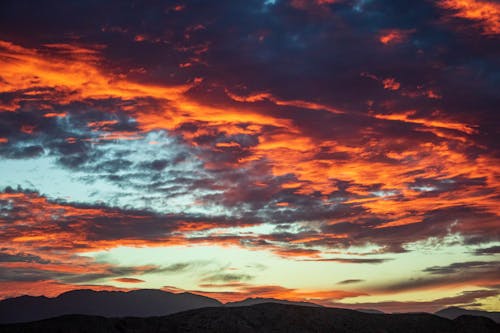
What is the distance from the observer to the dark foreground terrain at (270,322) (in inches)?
3110

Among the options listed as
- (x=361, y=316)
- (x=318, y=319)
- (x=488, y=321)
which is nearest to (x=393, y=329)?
(x=361, y=316)

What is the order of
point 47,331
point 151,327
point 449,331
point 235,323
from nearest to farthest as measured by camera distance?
point 47,331, point 151,327, point 235,323, point 449,331

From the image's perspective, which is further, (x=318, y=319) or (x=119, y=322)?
(x=318, y=319)

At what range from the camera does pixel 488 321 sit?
9781cm

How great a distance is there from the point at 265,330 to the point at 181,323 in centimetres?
1305

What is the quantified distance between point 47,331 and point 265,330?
1259 inches

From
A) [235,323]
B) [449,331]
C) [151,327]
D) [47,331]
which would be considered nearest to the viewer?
[47,331]

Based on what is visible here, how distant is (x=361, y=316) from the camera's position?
94.4 m

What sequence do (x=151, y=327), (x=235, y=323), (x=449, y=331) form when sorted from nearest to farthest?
(x=151, y=327) → (x=235, y=323) → (x=449, y=331)

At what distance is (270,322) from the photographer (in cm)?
8894

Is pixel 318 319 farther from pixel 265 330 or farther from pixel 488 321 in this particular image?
pixel 488 321

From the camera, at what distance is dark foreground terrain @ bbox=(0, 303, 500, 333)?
Answer: 79.0m

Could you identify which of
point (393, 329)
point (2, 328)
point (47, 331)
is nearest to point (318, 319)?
point (393, 329)

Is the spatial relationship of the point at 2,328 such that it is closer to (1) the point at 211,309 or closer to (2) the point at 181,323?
(2) the point at 181,323
